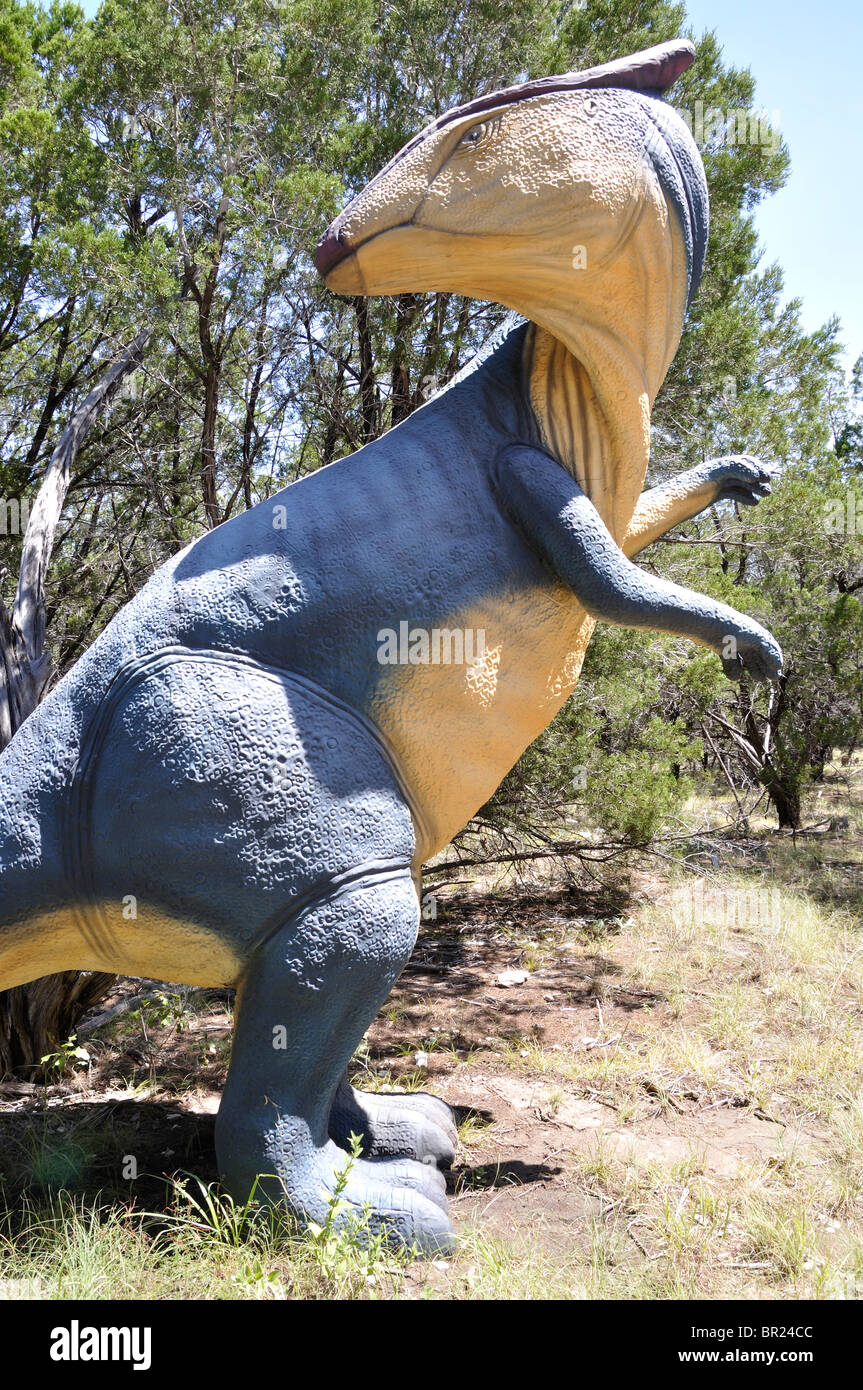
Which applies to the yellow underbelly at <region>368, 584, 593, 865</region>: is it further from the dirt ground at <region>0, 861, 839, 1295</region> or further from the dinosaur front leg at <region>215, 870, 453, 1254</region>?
the dirt ground at <region>0, 861, 839, 1295</region>

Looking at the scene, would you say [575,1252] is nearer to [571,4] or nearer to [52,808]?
[52,808]

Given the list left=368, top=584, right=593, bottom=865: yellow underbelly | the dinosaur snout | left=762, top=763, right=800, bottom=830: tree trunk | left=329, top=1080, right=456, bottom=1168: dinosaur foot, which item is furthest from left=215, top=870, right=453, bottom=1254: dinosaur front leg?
left=762, top=763, right=800, bottom=830: tree trunk

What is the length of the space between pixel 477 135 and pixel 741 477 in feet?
3.63

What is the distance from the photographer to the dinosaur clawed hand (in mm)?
2566

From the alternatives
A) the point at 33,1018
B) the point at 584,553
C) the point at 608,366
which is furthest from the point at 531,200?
the point at 33,1018

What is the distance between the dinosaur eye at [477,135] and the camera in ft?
6.09

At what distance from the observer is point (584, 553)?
197 centimetres

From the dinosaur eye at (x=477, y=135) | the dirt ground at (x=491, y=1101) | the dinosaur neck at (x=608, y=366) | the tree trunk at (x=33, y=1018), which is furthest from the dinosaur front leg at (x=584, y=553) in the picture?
the tree trunk at (x=33, y=1018)

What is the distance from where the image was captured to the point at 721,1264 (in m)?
2.06

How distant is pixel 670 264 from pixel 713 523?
4.51 meters

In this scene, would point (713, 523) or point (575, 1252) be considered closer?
point (575, 1252)

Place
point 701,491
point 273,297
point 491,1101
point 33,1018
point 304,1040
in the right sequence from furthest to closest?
point 273,297
point 33,1018
point 491,1101
point 701,491
point 304,1040

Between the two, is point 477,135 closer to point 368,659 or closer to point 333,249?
point 333,249
